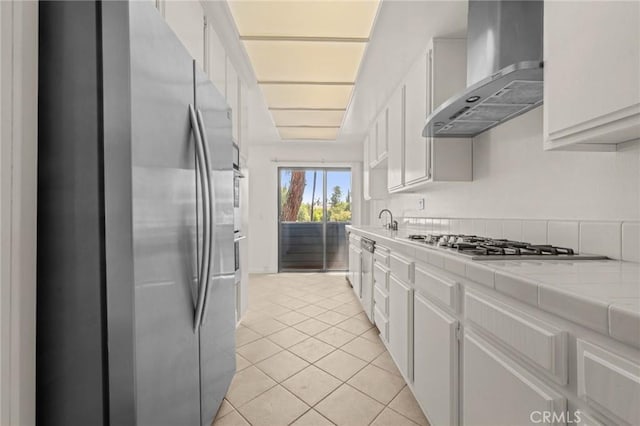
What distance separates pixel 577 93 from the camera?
99 centimetres

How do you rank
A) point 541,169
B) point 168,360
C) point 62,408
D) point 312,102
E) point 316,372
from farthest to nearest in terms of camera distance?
point 312,102
point 316,372
point 541,169
point 168,360
point 62,408

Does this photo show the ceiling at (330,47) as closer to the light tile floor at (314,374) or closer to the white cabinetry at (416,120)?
the white cabinetry at (416,120)

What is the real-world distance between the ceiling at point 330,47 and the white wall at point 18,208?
1518 mm

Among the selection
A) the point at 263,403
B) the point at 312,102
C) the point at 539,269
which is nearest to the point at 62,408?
the point at 263,403

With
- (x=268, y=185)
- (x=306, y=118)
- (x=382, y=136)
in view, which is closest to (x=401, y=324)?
(x=382, y=136)

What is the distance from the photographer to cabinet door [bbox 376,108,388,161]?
11.5ft

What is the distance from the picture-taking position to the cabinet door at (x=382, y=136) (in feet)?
11.5

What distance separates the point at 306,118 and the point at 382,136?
3.81 feet

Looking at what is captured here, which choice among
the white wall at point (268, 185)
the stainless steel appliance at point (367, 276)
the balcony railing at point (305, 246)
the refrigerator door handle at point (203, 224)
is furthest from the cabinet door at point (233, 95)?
the balcony railing at point (305, 246)

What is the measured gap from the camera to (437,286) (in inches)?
54.1

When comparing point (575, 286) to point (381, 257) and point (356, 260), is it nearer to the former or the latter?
point (381, 257)

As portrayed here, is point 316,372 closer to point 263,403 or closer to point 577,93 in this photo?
point 263,403

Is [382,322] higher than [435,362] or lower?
lower

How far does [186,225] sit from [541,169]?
175cm
